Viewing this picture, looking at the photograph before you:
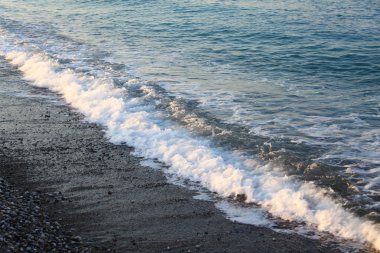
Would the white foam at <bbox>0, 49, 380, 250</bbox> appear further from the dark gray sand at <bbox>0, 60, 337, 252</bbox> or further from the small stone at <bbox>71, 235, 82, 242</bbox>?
the small stone at <bbox>71, 235, 82, 242</bbox>

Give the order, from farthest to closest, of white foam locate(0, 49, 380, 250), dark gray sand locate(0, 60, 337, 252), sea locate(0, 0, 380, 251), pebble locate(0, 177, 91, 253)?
sea locate(0, 0, 380, 251) → white foam locate(0, 49, 380, 250) → dark gray sand locate(0, 60, 337, 252) → pebble locate(0, 177, 91, 253)

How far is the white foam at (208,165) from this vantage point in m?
9.01

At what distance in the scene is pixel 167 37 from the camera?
2706 centimetres

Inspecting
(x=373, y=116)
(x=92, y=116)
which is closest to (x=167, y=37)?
(x=92, y=116)

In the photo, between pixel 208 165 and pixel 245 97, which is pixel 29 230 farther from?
pixel 245 97

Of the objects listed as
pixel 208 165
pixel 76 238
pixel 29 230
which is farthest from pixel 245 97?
pixel 29 230

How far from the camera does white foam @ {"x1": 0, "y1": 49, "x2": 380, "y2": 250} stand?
9.01 m

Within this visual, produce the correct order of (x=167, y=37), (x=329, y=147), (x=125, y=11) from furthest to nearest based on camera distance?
(x=125, y=11) < (x=167, y=37) < (x=329, y=147)

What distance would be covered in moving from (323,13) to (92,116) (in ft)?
69.2

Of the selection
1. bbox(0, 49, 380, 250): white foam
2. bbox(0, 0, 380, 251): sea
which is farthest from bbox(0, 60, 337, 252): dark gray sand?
bbox(0, 49, 380, 250): white foam

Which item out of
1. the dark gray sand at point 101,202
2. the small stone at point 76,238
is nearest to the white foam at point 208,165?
the dark gray sand at point 101,202

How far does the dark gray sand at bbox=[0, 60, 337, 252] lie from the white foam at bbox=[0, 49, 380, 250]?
0.60 metres

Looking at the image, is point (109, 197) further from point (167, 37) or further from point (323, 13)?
point (323, 13)

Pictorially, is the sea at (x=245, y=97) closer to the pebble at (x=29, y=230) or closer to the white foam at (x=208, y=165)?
the white foam at (x=208, y=165)
